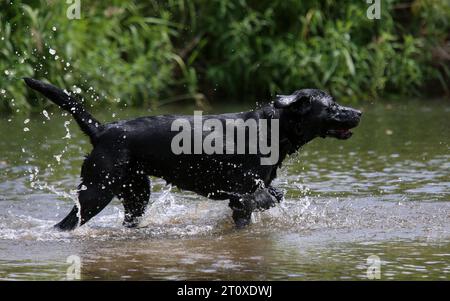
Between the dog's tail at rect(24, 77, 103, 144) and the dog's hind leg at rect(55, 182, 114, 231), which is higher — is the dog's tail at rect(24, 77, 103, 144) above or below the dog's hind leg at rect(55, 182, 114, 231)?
above

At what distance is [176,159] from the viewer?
7172 mm

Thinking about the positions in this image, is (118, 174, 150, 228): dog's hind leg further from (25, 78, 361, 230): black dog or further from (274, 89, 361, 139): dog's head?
(274, 89, 361, 139): dog's head

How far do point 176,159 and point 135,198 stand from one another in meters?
0.59

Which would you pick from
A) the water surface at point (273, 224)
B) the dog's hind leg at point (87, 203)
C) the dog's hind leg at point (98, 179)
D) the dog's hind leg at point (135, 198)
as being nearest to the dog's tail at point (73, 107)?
the dog's hind leg at point (98, 179)

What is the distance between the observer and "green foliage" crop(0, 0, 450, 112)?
14.8m

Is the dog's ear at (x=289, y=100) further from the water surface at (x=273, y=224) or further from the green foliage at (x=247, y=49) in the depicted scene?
the green foliage at (x=247, y=49)

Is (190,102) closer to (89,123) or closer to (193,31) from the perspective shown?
(193,31)

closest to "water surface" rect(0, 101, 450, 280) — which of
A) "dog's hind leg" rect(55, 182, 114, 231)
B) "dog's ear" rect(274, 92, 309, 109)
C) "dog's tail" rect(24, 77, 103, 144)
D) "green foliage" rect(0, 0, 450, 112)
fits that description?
"dog's hind leg" rect(55, 182, 114, 231)

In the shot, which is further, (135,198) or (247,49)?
(247,49)

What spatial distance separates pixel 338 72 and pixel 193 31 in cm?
254

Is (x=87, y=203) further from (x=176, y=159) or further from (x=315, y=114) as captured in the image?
(x=315, y=114)

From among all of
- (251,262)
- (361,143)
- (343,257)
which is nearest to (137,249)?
(251,262)

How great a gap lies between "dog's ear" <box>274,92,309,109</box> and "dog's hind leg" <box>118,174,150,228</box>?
1.14m

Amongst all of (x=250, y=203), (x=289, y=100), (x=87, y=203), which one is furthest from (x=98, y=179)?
(x=289, y=100)
